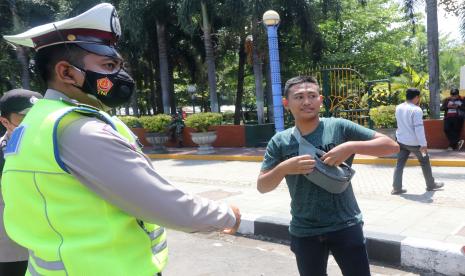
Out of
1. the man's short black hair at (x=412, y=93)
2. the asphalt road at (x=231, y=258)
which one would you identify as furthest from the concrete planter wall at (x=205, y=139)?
the asphalt road at (x=231, y=258)

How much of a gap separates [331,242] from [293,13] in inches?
569

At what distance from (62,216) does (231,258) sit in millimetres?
3394

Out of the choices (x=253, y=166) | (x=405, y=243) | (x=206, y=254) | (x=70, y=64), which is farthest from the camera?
(x=253, y=166)

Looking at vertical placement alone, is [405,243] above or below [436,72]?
below

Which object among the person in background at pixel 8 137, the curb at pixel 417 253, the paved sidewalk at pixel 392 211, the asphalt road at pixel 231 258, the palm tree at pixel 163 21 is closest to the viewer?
the person in background at pixel 8 137

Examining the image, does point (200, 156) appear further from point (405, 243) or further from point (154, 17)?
point (405, 243)

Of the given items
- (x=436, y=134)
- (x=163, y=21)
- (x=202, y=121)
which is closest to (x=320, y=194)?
(x=436, y=134)

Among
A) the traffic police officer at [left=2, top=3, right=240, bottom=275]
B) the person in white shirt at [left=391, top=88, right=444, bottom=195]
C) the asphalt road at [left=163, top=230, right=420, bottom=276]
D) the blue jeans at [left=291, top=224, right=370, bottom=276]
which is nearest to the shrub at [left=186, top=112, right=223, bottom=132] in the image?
the person in white shirt at [left=391, top=88, right=444, bottom=195]

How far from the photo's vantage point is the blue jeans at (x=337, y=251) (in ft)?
7.73

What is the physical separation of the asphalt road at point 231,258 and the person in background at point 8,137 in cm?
165

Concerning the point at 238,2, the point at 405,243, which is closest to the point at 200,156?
the point at 238,2

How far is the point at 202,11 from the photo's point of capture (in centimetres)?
1599

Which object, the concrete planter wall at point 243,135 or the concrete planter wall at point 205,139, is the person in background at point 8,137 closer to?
the concrete planter wall at point 205,139

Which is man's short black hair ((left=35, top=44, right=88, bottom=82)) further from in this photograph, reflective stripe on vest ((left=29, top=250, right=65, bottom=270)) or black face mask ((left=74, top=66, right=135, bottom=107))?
reflective stripe on vest ((left=29, top=250, right=65, bottom=270))
